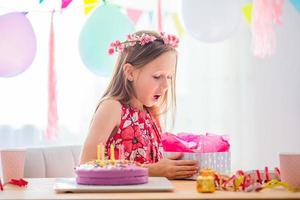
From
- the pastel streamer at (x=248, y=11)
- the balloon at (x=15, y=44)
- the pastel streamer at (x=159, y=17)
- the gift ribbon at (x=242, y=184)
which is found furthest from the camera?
the pastel streamer at (x=248, y=11)

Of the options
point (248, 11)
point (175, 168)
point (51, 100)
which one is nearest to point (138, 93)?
point (175, 168)

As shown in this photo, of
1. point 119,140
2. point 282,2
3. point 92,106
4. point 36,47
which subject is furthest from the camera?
point 282,2

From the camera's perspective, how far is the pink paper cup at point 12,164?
5.69 feet

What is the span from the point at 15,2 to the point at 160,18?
739mm

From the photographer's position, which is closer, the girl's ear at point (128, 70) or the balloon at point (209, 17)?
the girl's ear at point (128, 70)

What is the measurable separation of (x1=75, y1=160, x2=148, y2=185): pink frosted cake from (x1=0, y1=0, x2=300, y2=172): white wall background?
5.57ft

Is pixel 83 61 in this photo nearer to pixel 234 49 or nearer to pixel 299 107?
pixel 234 49

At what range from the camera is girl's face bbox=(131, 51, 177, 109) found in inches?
83.4

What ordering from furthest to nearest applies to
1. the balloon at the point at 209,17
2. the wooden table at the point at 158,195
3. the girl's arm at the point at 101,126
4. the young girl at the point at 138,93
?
the balloon at the point at 209,17 < the young girl at the point at 138,93 < the girl's arm at the point at 101,126 < the wooden table at the point at 158,195

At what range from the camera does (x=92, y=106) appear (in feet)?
10.6

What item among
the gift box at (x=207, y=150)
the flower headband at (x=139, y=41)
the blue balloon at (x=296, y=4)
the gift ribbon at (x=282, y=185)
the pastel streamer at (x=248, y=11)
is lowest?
the gift ribbon at (x=282, y=185)

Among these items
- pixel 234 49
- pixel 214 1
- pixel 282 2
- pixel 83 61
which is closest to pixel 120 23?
pixel 83 61

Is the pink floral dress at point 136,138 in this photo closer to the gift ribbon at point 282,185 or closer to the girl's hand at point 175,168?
the girl's hand at point 175,168

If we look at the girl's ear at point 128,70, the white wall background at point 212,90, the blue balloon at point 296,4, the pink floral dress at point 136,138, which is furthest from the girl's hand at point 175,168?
the blue balloon at point 296,4
